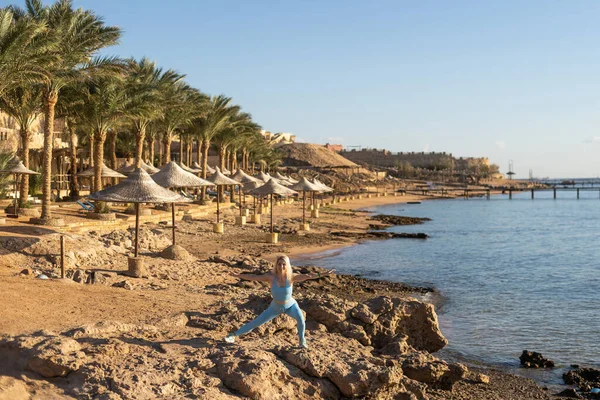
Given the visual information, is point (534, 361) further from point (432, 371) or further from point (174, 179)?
point (174, 179)

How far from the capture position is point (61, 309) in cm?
901

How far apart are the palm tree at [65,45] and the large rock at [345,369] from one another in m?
13.2

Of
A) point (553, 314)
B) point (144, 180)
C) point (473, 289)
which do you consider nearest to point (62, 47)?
point (144, 180)

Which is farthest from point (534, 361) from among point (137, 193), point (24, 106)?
point (24, 106)

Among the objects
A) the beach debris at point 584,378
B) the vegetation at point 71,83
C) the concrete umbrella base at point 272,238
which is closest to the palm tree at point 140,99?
the vegetation at point 71,83

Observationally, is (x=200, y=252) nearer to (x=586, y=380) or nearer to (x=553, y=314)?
(x=553, y=314)

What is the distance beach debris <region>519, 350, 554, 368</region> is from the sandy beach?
2.96ft

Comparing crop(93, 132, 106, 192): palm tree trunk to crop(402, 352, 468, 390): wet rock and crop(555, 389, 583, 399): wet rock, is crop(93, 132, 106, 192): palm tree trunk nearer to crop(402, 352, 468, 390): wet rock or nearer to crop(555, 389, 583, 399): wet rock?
crop(402, 352, 468, 390): wet rock

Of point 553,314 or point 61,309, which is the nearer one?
point 61,309

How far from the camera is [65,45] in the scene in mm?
19562

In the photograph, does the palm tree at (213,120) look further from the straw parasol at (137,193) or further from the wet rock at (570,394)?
the wet rock at (570,394)

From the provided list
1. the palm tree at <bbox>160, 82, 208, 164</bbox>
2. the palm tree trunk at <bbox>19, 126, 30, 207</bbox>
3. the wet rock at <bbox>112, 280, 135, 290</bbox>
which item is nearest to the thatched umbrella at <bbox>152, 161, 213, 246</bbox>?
the palm tree trunk at <bbox>19, 126, 30, 207</bbox>

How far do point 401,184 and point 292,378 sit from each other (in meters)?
92.8

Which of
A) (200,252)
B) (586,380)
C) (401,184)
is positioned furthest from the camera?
(401,184)
